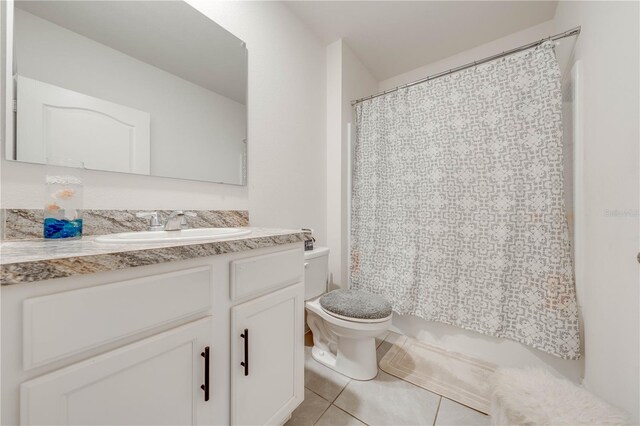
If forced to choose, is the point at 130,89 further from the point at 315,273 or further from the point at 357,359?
the point at 357,359

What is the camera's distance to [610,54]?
37.4 inches

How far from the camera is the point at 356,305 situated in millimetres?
1386

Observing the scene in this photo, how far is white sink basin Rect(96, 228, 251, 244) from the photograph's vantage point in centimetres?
72

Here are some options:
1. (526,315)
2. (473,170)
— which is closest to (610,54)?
(473,170)

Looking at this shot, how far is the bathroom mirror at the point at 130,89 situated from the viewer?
0.81m

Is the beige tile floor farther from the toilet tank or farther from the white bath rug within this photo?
the toilet tank

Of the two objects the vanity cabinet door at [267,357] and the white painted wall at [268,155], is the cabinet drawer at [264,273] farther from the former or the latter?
the white painted wall at [268,155]

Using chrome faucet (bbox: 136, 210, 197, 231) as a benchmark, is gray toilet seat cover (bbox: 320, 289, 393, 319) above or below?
below

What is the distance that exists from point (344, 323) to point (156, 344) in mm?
954

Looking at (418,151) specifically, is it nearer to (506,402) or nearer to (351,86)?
(351,86)

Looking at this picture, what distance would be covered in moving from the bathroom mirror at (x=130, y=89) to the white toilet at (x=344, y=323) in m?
0.82

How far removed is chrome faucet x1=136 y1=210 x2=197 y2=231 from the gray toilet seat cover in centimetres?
88

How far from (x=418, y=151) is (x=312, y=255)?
1045 mm

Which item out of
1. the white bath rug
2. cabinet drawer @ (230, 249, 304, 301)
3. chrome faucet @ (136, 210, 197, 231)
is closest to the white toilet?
the white bath rug
